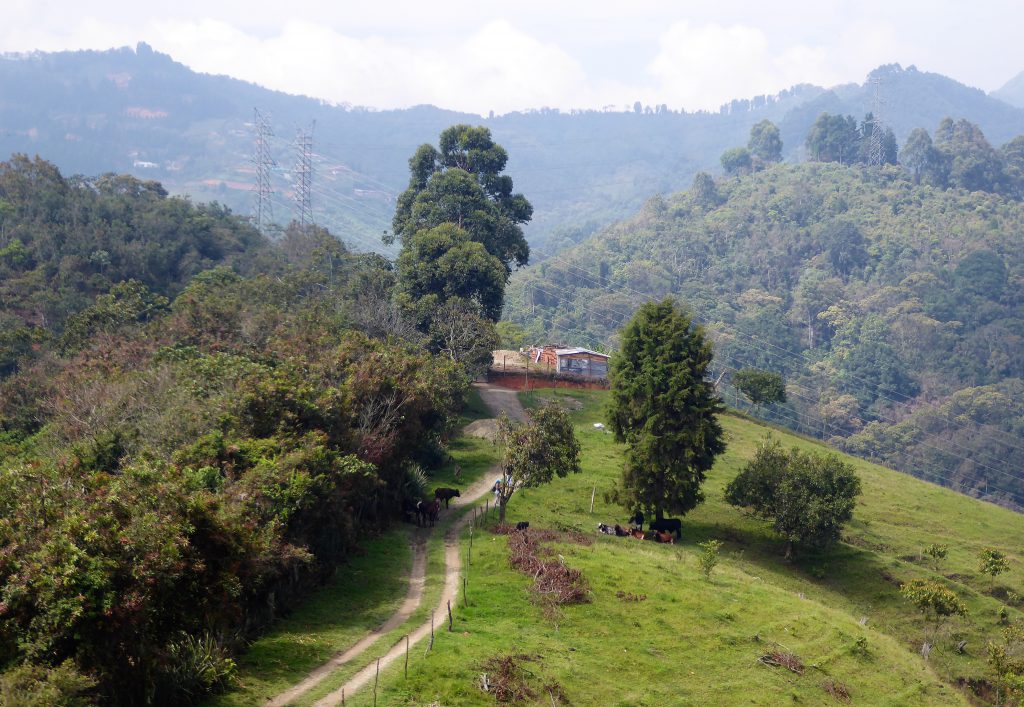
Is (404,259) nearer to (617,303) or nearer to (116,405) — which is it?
(116,405)

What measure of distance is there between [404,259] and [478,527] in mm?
38987

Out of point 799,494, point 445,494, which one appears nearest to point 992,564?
point 799,494

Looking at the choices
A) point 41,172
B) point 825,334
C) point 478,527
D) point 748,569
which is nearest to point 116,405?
point 478,527

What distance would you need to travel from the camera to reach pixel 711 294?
160 metres

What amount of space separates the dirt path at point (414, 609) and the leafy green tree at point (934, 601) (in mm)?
18928

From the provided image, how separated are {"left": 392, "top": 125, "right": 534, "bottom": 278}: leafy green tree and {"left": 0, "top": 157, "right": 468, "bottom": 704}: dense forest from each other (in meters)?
7.38

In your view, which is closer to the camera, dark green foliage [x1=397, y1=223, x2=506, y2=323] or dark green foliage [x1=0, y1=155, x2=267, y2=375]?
dark green foliage [x1=0, y1=155, x2=267, y2=375]

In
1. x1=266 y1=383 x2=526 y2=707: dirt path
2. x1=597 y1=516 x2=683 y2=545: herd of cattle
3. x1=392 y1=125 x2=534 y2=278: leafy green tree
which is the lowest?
x1=597 y1=516 x2=683 y2=545: herd of cattle

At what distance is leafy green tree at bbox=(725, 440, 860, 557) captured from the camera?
41125mm

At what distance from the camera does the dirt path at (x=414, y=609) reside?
20.7 metres

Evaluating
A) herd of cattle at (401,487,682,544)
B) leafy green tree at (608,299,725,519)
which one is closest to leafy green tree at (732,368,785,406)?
leafy green tree at (608,299,725,519)

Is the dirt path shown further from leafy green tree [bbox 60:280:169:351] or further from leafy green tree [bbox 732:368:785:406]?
leafy green tree [bbox 60:280:169:351]

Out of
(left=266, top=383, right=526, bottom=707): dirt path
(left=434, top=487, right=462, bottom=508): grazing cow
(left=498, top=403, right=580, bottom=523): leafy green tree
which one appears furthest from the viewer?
(left=434, top=487, right=462, bottom=508): grazing cow

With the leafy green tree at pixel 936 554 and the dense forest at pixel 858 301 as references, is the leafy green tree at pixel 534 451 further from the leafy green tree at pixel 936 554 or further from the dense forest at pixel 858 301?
the dense forest at pixel 858 301
